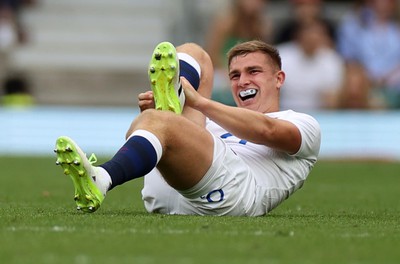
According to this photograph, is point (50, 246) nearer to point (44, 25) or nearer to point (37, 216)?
point (37, 216)

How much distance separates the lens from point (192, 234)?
17.0 ft

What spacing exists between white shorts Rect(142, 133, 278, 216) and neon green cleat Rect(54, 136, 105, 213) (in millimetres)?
657

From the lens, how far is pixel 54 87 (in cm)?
1834

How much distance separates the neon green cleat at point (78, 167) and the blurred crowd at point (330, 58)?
8111mm

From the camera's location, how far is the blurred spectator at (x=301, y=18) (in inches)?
563

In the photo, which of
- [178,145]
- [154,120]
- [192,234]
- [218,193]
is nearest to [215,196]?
[218,193]

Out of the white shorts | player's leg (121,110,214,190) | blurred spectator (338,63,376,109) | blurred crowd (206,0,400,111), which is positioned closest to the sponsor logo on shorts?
the white shorts

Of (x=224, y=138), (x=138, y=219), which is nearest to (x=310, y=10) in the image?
(x=224, y=138)

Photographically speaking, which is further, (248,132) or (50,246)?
(248,132)

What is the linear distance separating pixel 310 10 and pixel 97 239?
9.73m

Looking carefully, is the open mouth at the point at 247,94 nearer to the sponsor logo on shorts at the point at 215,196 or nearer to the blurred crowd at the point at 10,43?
the sponsor logo on shorts at the point at 215,196

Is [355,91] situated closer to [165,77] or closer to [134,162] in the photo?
[165,77]

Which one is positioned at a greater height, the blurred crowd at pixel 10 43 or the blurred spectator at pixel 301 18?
the blurred spectator at pixel 301 18

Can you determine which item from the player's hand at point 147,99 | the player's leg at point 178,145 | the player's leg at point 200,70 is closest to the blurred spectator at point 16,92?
the player's leg at point 200,70
